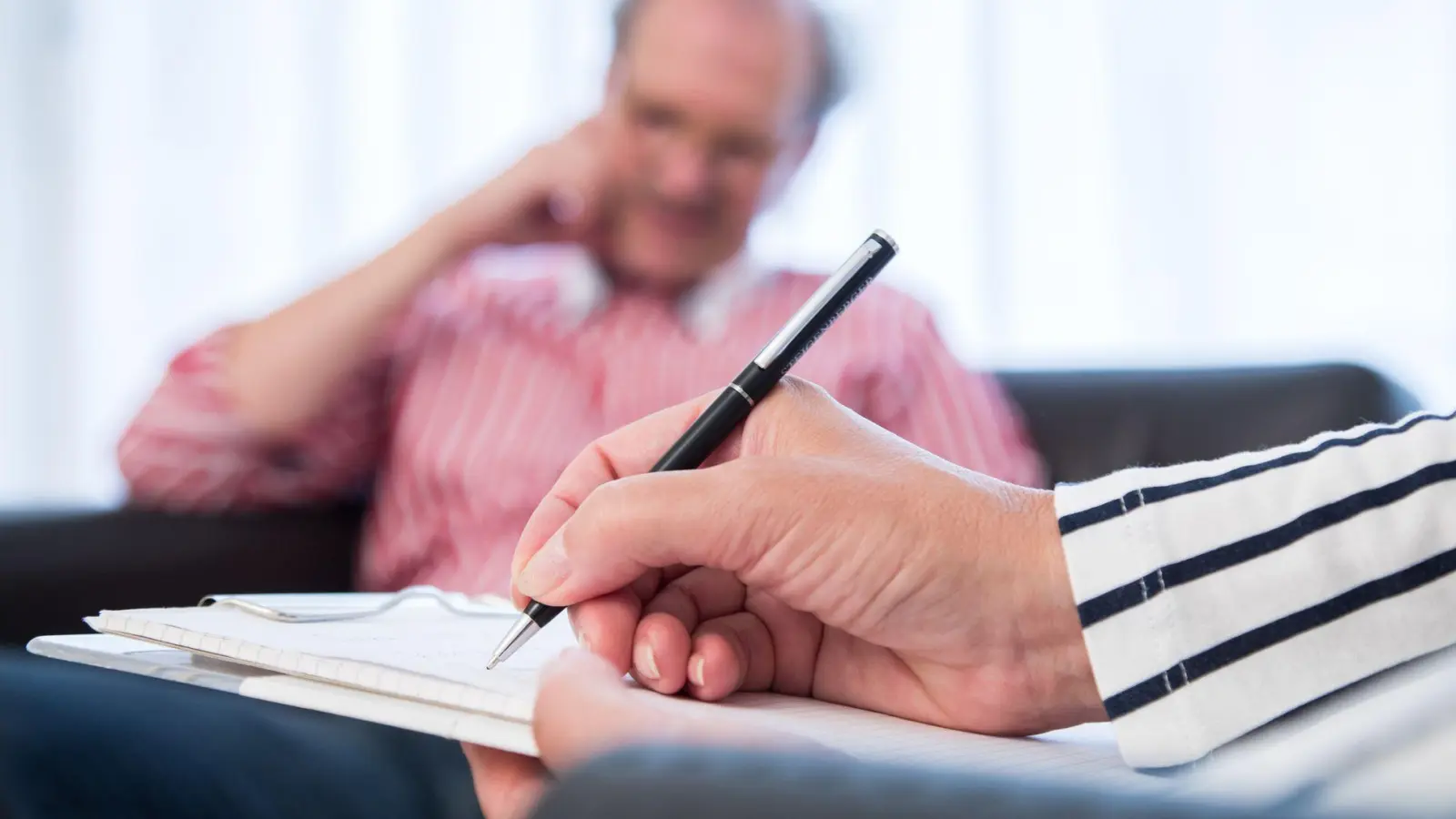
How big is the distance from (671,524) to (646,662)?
0.07 m

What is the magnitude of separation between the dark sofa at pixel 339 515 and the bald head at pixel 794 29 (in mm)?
390

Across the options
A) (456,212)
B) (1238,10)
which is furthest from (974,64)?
(456,212)

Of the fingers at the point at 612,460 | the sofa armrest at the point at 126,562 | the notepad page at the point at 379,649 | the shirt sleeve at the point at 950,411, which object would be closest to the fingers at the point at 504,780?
the notepad page at the point at 379,649

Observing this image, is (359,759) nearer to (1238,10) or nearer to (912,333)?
(912,333)

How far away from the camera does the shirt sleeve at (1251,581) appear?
472mm

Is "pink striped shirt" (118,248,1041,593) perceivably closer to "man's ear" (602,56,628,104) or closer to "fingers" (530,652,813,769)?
"man's ear" (602,56,628,104)

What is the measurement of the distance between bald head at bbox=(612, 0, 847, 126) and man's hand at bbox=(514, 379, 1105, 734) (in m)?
0.83

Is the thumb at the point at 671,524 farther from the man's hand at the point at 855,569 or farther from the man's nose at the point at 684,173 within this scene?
the man's nose at the point at 684,173

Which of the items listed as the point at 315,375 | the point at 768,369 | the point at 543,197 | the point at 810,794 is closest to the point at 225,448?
the point at 315,375

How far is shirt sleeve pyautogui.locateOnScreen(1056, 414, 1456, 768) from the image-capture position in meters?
0.47

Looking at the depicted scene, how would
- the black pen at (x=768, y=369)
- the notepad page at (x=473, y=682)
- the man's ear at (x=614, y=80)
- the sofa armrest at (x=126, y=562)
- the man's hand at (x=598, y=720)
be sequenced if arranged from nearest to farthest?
the man's hand at (x=598, y=720)
the notepad page at (x=473, y=682)
the black pen at (x=768, y=369)
the sofa armrest at (x=126, y=562)
the man's ear at (x=614, y=80)

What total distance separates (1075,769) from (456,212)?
100 centimetres

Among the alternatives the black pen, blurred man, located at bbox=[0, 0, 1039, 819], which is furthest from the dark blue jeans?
blurred man, located at bbox=[0, 0, 1039, 819]

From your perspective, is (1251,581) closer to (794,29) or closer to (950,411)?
(950,411)
